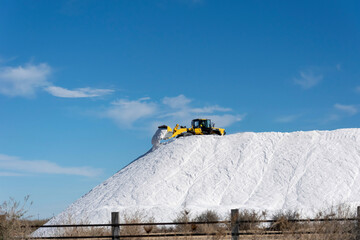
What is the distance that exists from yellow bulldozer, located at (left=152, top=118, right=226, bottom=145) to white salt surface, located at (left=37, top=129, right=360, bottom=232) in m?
1.96

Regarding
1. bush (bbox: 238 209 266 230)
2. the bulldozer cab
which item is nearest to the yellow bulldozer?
the bulldozer cab

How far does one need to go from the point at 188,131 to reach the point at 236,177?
9.23 metres

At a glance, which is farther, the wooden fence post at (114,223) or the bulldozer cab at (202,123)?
the bulldozer cab at (202,123)

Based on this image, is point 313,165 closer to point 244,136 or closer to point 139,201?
point 244,136

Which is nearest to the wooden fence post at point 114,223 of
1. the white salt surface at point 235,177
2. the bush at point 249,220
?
the bush at point 249,220

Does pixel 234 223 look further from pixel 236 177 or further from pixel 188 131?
pixel 188 131

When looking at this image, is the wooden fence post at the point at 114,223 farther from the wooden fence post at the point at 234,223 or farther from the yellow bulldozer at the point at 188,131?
the yellow bulldozer at the point at 188,131

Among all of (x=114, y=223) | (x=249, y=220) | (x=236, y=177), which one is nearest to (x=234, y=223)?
(x=249, y=220)

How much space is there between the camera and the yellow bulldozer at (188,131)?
41.8 meters

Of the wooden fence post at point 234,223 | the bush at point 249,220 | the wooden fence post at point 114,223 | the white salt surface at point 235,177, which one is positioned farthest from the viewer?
the white salt surface at point 235,177

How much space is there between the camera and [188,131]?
42.0 m

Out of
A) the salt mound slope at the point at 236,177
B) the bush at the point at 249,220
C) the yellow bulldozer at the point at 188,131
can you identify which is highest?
the yellow bulldozer at the point at 188,131

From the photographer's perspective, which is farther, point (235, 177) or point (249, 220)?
point (235, 177)

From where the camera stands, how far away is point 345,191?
101 feet
